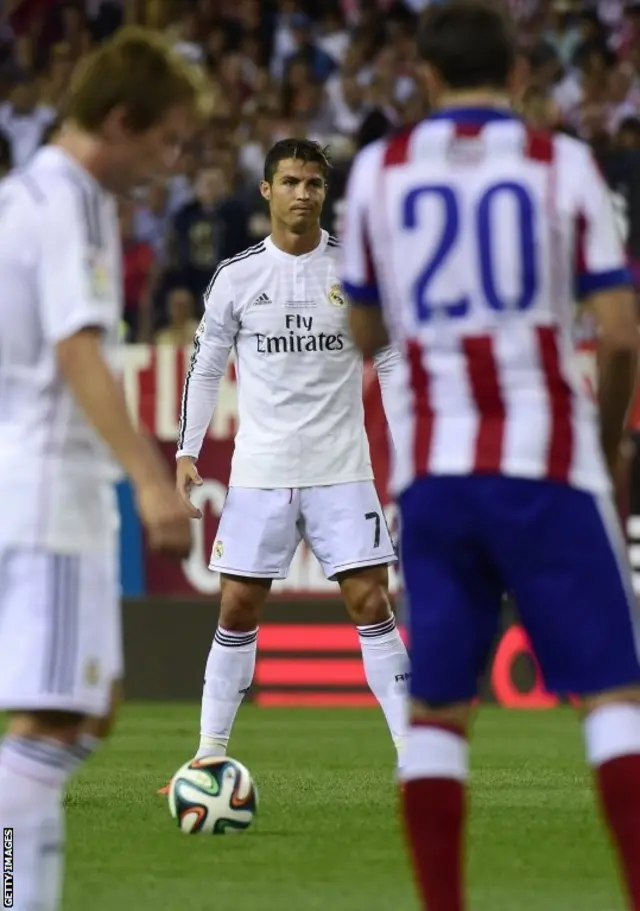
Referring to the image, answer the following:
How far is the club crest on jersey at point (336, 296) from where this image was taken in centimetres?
828

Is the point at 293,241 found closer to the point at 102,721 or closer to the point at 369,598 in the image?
the point at 369,598

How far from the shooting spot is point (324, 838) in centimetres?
692

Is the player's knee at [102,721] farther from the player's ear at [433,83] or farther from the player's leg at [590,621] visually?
the player's ear at [433,83]

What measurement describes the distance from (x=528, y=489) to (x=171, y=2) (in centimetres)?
1420

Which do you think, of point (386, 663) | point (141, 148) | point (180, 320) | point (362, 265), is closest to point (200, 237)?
point (180, 320)

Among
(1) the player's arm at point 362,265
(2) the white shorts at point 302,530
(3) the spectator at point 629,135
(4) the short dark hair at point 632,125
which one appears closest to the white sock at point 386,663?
(2) the white shorts at point 302,530

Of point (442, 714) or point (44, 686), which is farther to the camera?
point (442, 714)

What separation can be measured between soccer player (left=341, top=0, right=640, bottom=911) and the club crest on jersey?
3.70 metres

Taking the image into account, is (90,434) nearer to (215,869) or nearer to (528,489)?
(528,489)

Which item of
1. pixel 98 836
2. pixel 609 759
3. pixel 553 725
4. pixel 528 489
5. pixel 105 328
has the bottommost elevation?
pixel 553 725

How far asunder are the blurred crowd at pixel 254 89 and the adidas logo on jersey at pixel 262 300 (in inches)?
230

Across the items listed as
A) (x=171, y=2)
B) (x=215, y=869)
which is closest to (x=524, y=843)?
(x=215, y=869)

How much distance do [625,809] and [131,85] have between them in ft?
5.65

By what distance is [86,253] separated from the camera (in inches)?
169
